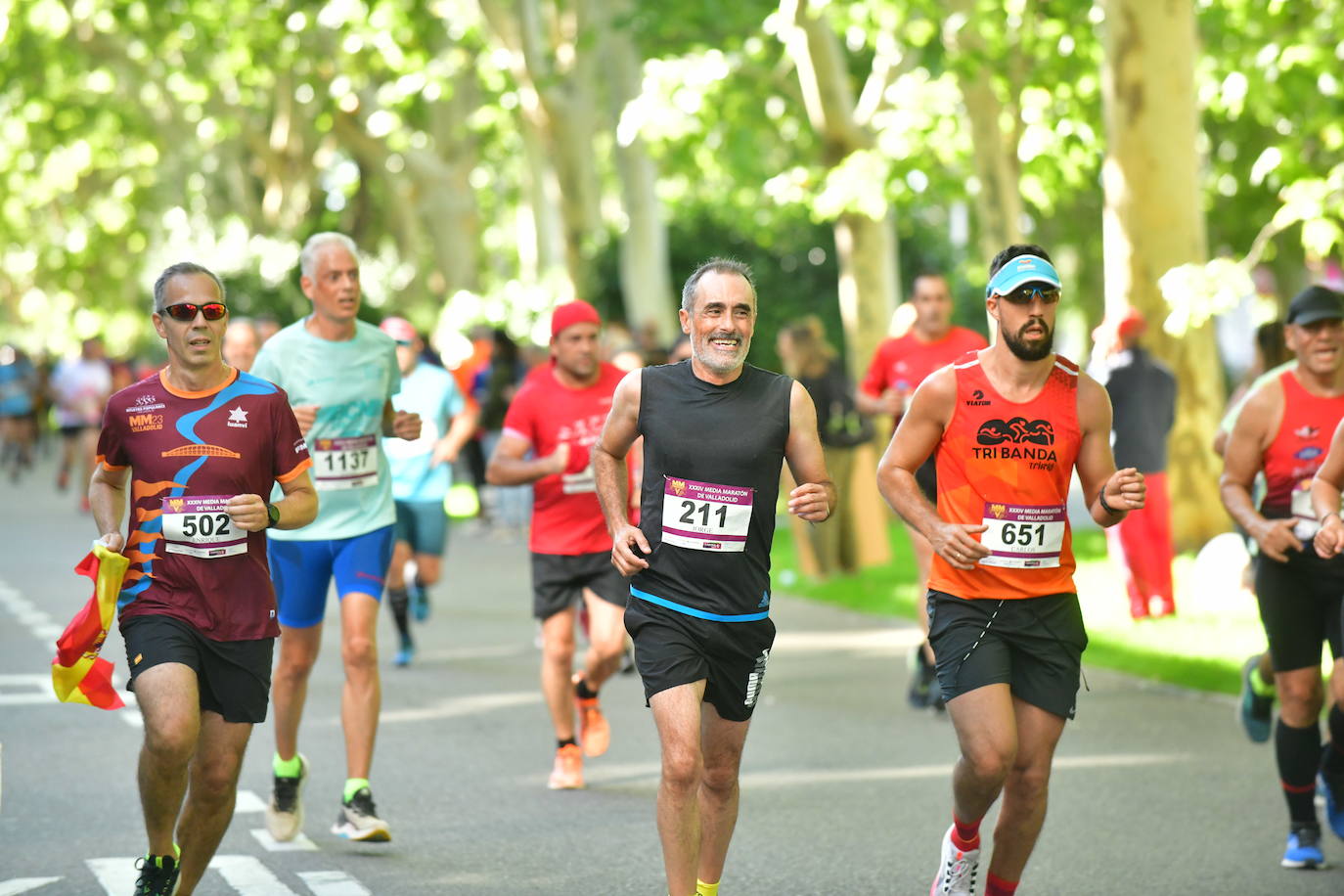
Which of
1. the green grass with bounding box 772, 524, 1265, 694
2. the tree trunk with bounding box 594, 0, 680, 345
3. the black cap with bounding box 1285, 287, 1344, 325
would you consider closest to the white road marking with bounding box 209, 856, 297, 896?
the black cap with bounding box 1285, 287, 1344, 325

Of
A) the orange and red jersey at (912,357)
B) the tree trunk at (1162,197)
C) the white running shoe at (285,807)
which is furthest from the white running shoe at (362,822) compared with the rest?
the tree trunk at (1162,197)

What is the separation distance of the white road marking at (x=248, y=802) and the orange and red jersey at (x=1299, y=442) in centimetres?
421

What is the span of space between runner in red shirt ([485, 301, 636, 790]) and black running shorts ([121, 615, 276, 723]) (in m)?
2.94

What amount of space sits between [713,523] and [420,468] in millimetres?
7014

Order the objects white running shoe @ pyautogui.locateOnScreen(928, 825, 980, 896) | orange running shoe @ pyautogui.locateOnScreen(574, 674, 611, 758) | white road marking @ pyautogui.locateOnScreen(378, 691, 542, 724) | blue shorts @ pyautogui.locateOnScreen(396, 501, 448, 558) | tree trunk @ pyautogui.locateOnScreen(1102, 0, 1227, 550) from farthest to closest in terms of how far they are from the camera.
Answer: tree trunk @ pyautogui.locateOnScreen(1102, 0, 1227, 550) < blue shorts @ pyautogui.locateOnScreen(396, 501, 448, 558) < white road marking @ pyautogui.locateOnScreen(378, 691, 542, 724) < orange running shoe @ pyautogui.locateOnScreen(574, 674, 611, 758) < white running shoe @ pyautogui.locateOnScreen(928, 825, 980, 896)

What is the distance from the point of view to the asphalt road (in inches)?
301

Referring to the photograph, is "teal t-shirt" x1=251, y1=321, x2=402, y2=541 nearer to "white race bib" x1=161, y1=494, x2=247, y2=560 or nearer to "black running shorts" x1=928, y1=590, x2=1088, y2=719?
"white race bib" x1=161, y1=494, x2=247, y2=560

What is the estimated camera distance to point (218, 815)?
6.72 metres

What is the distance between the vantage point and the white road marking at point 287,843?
26.8ft

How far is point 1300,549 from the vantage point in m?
7.77

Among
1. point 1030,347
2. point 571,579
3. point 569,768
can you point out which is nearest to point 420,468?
point 571,579

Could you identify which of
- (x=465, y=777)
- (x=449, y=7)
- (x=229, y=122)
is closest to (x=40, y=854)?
(x=465, y=777)

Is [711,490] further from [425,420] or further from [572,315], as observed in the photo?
[425,420]

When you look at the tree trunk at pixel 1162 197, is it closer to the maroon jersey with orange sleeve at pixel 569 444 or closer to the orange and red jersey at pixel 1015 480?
the maroon jersey with orange sleeve at pixel 569 444
